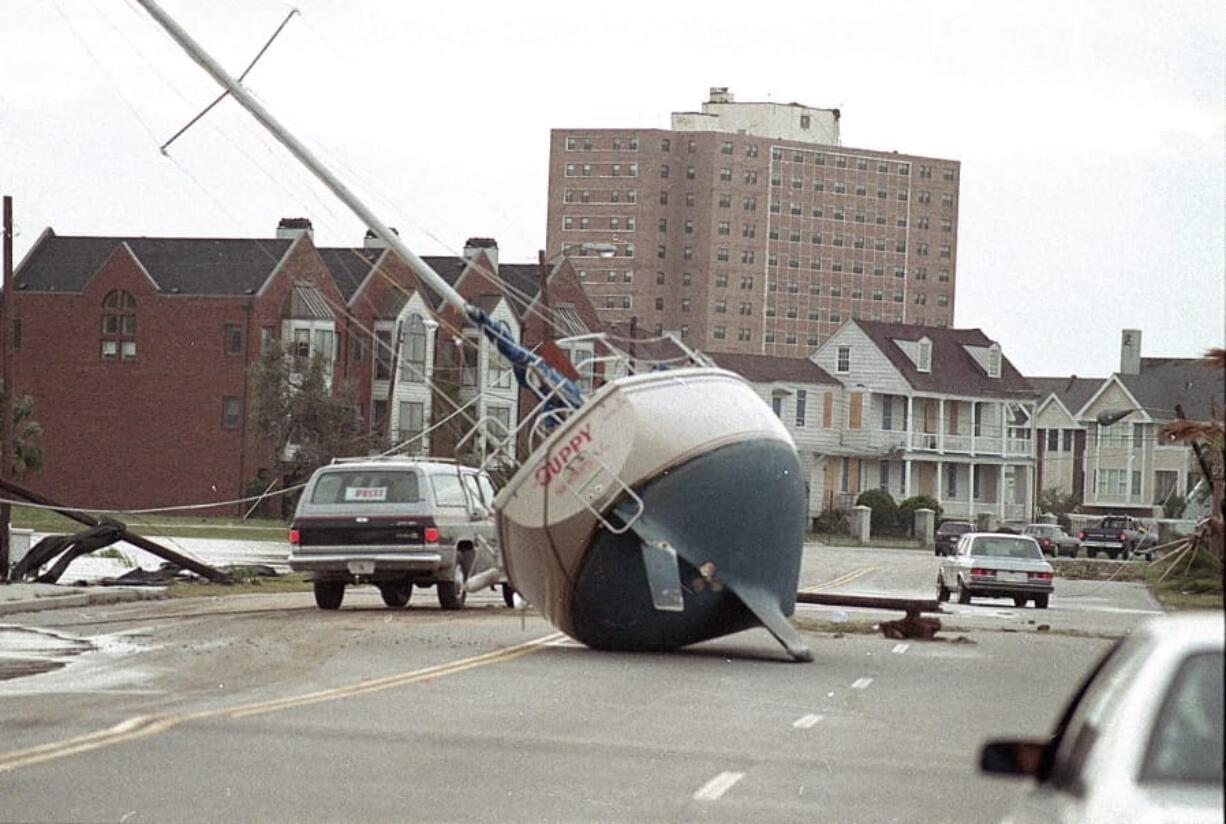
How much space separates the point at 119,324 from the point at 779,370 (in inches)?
1310

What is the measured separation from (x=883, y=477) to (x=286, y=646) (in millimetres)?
91381

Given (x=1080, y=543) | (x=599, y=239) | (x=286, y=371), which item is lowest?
(x=1080, y=543)

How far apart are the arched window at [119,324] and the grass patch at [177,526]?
326 inches

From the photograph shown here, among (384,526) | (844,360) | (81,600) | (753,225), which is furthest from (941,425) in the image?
(81,600)

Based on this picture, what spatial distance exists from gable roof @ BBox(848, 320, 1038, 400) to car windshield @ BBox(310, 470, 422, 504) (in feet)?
270

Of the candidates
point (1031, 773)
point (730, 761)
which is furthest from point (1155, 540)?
point (1031, 773)

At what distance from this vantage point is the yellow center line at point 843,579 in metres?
47.1

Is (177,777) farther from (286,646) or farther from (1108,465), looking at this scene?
(1108,465)

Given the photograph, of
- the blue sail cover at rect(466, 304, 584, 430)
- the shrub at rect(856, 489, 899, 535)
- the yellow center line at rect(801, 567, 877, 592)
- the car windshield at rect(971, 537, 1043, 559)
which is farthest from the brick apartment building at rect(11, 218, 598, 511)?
the blue sail cover at rect(466, 304, 584, 430)

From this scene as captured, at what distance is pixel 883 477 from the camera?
113312 mm

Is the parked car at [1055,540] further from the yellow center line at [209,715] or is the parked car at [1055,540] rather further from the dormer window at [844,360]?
the yellow center line at [209,715]

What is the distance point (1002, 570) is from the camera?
142 ft

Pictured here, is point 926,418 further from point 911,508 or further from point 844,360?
point 911,508

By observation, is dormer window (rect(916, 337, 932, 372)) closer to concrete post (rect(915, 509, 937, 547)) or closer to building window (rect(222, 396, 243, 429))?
concrete post (rect(915, 509, 937, 547))
